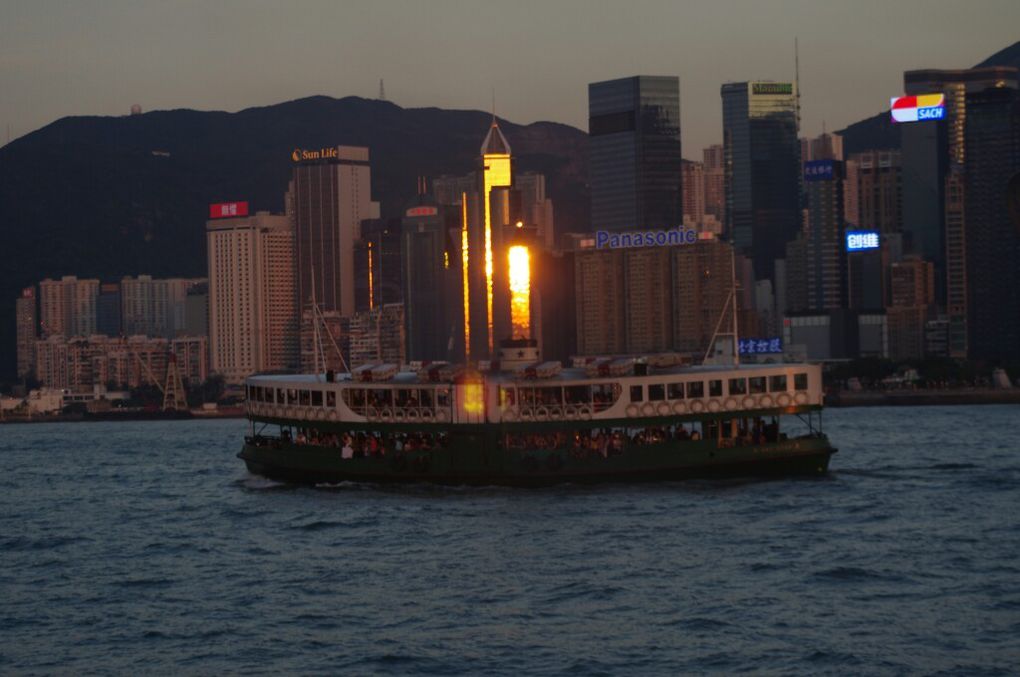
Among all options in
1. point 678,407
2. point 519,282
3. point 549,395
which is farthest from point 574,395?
point 519,282

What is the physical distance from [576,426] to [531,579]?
1940 cm

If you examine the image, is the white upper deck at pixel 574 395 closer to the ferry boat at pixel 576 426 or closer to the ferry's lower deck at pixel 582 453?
the ferry boat at pixel 576 426

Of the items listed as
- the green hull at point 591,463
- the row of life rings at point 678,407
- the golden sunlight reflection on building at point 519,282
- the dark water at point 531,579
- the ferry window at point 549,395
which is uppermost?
the golden sunlight reflection on building at point 519,282

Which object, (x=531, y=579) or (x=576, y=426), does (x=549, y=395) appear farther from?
(x=531, y=579)

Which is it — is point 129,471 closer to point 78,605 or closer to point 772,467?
point 772,467

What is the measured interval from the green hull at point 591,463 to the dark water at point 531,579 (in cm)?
69

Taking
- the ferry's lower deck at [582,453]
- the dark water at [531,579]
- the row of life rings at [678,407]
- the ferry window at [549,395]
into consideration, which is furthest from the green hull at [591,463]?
the ferry window at [549,395]

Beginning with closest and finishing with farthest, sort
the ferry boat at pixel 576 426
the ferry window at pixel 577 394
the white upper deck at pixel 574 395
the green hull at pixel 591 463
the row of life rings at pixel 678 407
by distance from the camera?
the green hull at pixel 591 463 < the ferry boat at pixel 576 426 < the row of life rings at pixel 678 407 < the white upper deck at pixel 574 395 < the ferry window at pixel 577 394

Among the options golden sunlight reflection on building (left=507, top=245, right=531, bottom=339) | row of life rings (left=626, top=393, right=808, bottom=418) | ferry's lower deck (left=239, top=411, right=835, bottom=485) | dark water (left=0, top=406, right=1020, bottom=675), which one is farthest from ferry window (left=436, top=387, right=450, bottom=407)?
golden sunlight reflection on building (left=507, top=245, right=531, bottom=339)

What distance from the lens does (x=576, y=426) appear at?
62500mm

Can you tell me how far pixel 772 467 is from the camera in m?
63.1

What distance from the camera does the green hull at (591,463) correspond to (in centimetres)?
6191

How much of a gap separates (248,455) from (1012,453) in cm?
3711

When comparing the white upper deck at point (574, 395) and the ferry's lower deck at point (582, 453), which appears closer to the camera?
the ferry's lower deck at point (582, 453)
